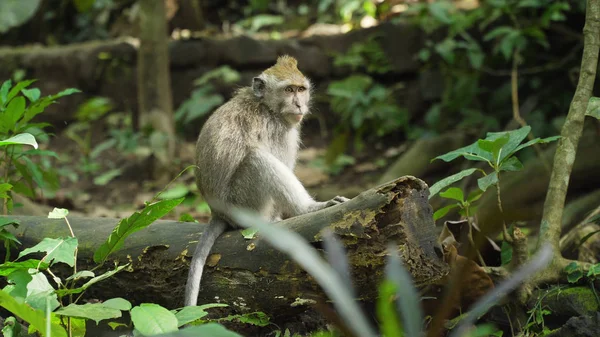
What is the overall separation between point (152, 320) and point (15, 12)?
9.77 m

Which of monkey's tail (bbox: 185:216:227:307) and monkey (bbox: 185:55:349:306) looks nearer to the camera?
monkey's tail (bbox: 185:216:227:307)

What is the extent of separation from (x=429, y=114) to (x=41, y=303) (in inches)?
322

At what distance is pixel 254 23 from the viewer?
1298cm

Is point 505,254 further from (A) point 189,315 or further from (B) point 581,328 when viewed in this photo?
(A) point 189,315

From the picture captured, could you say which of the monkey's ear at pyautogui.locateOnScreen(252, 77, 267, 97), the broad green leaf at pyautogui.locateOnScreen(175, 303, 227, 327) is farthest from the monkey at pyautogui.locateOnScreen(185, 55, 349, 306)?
the broad green leaf at pyautogui.locateOnScreen(175, 303, 227, 327)

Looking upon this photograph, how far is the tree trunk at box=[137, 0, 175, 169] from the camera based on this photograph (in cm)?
1027

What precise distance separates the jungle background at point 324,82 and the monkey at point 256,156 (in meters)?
2.27

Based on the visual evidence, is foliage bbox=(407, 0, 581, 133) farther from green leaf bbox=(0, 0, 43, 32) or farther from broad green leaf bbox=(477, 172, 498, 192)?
green leaf bbox=(0, 0, 43, 32)

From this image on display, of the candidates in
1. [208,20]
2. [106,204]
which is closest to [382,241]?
[106,204]

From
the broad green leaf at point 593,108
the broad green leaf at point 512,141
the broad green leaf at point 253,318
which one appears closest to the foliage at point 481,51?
the broad green leaf at point 593,108

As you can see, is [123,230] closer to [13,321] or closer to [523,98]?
[13,321]

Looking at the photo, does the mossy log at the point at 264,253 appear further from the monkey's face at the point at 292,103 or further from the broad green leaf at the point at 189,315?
the monkey's face at the point at 292,103

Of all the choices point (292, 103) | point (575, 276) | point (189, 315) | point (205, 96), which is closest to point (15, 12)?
point (205, 96)

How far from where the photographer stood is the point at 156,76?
34.4ft
